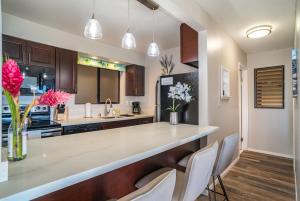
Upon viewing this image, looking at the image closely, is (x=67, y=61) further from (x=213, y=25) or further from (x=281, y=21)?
(x=281, y=21)

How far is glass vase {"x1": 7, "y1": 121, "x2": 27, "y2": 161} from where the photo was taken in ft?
2.82

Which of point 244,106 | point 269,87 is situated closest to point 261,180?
point 244,106

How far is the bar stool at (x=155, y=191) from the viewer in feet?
2.05

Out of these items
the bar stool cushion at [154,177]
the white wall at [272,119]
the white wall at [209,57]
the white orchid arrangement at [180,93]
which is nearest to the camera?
the bar stool cushion at [154,177]

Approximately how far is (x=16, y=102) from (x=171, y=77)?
7.80 ft

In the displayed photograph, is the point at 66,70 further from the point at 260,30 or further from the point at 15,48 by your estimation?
the point at 260,30

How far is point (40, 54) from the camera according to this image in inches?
98.8

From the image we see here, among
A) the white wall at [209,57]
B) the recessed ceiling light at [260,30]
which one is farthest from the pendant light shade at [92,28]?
the recessed ceiling light at [260,30]

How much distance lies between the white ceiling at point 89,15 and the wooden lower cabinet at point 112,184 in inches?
74.2

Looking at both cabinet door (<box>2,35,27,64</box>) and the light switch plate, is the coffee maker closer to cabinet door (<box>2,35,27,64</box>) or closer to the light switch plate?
cabinet door (<box>2,35,27,64</box>)

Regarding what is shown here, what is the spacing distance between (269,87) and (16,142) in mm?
4627

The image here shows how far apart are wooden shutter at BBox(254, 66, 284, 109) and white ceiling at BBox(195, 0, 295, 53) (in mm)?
783

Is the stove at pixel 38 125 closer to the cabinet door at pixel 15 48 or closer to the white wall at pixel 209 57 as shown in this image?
the cabinet door at pixel 15 48

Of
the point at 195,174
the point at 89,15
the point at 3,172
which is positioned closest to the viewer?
the point at 3,172
